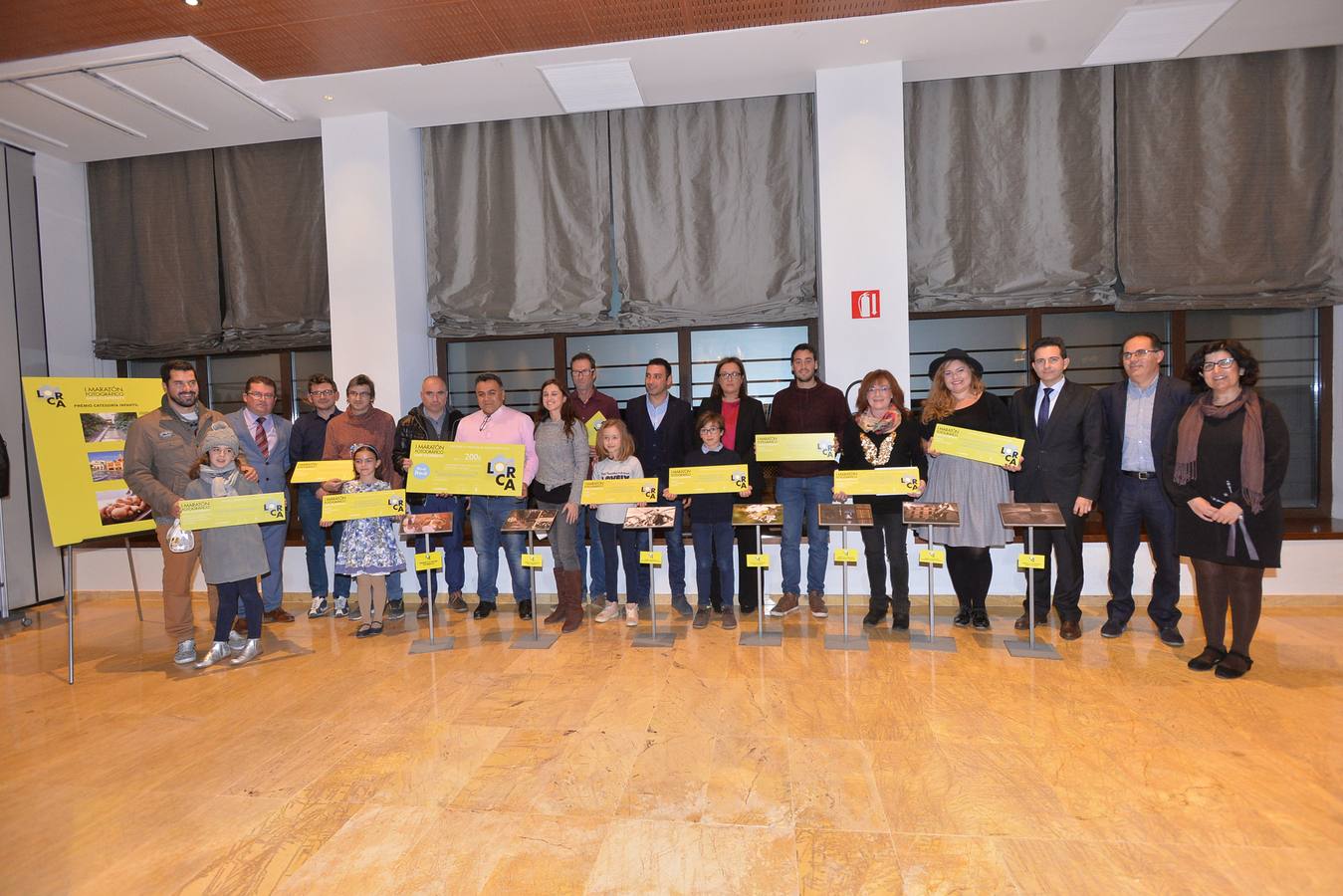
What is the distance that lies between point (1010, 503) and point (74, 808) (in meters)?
4.54

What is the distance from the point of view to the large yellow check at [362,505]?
4123 millimetres

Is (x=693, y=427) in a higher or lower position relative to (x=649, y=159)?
lower

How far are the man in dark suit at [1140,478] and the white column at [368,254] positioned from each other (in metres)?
5.00

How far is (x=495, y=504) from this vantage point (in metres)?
4.74

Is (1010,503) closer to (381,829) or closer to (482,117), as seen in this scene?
(381,829)

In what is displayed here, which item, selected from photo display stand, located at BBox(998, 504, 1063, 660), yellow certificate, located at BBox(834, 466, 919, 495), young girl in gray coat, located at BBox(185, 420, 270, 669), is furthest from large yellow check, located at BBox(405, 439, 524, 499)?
photo display stand, located at BBox(998, 504, 1063, 660)

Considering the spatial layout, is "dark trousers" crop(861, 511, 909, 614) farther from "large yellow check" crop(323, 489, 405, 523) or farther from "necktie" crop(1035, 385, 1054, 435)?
"large yellow check" crop(323, 489, 405, 523)

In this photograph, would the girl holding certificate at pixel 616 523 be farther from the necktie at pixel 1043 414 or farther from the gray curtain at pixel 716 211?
the necktie at pixel 1043 414

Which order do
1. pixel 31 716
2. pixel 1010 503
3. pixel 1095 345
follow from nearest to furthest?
pixel 31 716 → pixel 1010 503 → pixel 1095 345

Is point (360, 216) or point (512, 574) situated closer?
point (512, 574)

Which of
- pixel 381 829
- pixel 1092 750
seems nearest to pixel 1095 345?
pixel 1092 750

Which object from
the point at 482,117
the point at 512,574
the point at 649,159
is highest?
the point at 482,117

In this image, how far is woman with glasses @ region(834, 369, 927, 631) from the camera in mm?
4219

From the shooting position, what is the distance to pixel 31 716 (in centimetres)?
348
